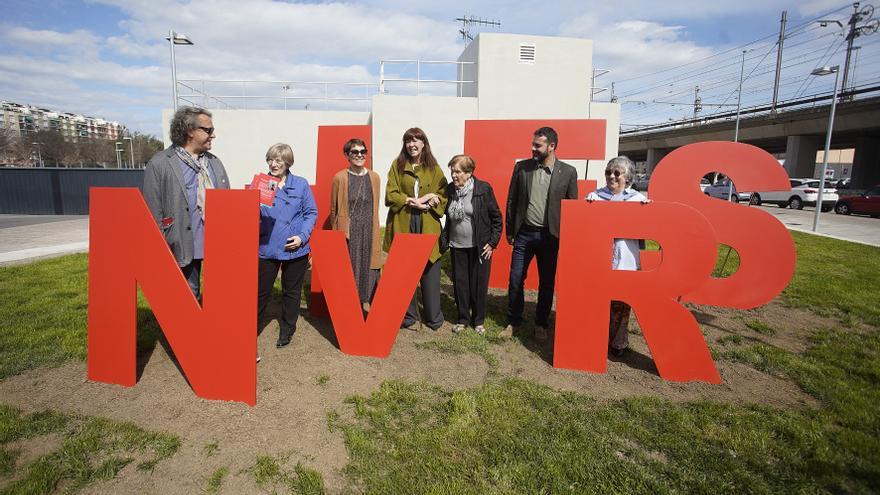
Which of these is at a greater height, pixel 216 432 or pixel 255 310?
pixel 255 310

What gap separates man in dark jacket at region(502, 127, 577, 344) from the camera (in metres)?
4.17

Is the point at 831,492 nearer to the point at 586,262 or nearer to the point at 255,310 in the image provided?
the point at 586,262

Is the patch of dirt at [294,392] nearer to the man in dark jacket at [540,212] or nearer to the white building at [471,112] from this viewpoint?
the man in dark jacket at [540,212]

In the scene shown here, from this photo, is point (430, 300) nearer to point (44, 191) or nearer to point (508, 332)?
point (508, 332)

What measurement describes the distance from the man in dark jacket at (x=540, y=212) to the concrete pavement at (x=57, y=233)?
28.9 ft

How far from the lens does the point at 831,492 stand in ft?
7.42

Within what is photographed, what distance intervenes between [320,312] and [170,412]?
Answer: 2.18m

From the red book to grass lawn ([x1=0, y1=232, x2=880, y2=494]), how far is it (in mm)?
1497

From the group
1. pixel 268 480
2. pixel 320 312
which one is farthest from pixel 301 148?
pixel 268 480

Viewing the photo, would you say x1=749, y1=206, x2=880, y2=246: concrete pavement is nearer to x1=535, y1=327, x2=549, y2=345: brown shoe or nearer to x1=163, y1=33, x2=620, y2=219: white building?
x1=163, y1=33, x2=620, y2=219: white building

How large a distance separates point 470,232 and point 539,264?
78cm

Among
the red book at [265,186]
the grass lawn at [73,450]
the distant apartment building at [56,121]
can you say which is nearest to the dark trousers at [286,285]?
the red book at [265,186]

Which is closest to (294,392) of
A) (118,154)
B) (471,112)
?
(471,112)

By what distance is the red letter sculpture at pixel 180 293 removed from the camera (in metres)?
3.03
